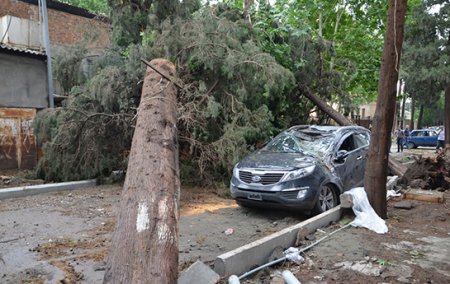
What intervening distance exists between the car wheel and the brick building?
A: 8.38 meters

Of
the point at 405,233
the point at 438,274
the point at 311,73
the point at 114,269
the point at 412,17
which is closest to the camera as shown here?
the point at 114,269

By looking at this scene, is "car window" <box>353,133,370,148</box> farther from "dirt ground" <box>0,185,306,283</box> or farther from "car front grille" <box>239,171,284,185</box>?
"car front grille" <box>239,171,284,185</box>

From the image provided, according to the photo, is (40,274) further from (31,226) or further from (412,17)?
(412,17)

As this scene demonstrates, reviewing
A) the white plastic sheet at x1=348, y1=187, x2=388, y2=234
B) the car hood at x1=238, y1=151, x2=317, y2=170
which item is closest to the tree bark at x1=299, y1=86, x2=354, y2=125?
the car hood at x1=238, y1=151, x2=317, y2=170

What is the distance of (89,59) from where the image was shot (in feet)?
36.7

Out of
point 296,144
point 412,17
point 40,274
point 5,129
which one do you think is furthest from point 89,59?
point 412,17

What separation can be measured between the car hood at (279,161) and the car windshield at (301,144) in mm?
303

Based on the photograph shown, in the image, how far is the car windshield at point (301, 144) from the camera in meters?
7.29

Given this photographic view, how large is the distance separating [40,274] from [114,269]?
1998 millimetres

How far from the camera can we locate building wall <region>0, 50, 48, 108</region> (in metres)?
12.7

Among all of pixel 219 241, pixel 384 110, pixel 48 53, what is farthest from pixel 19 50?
pixel 384 110

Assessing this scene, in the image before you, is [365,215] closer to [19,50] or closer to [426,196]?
[426,196]

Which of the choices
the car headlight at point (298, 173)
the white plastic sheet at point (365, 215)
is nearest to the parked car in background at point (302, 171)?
the car headlight at point (298, 173)

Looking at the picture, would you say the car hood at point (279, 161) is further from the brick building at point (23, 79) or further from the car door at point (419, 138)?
the car door at point (419, 138)
